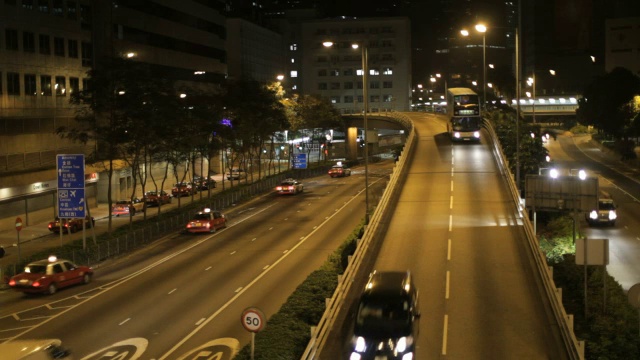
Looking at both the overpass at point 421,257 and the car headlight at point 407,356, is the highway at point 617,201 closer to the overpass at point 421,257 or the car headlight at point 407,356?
the overpass at point 421,257

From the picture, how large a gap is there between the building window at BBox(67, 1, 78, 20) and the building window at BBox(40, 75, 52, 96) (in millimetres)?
5259

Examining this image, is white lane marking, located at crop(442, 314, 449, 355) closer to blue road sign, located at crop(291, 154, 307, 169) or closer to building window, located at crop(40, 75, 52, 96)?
building window, located at crop(40, 75, 52, 96)

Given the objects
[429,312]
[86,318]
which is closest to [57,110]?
[86,318]

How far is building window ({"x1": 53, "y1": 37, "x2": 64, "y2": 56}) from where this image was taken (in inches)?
2141

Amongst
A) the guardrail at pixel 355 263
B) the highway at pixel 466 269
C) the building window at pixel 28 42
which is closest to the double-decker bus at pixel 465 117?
the guardrail at pixel 355 263

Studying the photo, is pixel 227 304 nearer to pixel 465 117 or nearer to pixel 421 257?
pixel 421 257

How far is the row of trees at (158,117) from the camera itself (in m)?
40.3

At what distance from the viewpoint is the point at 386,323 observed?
1795cm

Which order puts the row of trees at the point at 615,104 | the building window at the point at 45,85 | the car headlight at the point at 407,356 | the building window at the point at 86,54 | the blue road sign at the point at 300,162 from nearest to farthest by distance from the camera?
1. the car headlight at the point at 407,356
2. the building window at the point at 45,85
3. the building window at the point at 86,54
4. the blue road sign at the point at 300,162
5. the row of trees at the point at 615,104

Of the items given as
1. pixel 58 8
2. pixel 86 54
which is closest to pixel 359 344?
pixel 58 8

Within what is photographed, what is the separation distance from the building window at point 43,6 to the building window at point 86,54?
538 centimetres

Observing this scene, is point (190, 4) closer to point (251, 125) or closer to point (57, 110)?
point (251, 125)

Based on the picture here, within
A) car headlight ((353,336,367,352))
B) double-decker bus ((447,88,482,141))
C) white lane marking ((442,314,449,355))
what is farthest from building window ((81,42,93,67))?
car headlight ((353,336,367,352))

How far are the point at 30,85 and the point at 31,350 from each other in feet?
136
